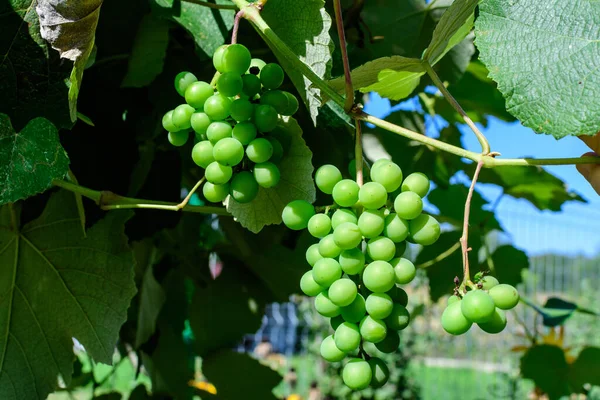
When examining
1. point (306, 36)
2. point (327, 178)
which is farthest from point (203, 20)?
point (327, 178)

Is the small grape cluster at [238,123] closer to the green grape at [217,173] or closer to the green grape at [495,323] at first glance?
the green grape at [217,173]

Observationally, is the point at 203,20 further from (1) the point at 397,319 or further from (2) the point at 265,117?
(1) the point at 397,319

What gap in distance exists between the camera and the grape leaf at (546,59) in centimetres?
49

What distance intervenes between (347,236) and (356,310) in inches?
2.6

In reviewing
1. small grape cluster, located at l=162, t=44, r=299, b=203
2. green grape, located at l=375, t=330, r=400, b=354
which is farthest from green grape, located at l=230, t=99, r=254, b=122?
green grape, located at l=375, t=330, r=400, b=354

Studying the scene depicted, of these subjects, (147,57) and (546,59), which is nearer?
(546,59)

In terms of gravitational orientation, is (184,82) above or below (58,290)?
above

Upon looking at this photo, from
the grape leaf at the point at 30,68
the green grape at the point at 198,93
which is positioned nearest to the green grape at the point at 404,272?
the green grape at the point at 198,93

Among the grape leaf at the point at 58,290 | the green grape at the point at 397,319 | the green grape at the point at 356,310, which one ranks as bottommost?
the grape leaf at the point at 58,290

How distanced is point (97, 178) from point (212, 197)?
11.4 inches

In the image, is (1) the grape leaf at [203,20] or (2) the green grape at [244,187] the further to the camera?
(1) the grape leaf at [203,20]

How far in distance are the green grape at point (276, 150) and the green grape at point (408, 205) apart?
0.12m

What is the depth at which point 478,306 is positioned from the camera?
1.47 ft

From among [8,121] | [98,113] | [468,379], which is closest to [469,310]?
[8,121]
